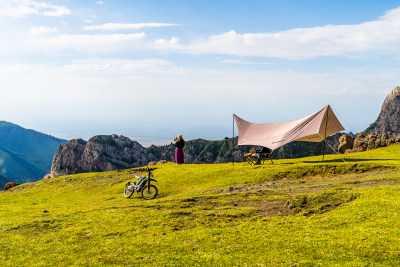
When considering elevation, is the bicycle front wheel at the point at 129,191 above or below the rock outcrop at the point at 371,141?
below

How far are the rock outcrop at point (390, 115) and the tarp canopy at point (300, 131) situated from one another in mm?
163543

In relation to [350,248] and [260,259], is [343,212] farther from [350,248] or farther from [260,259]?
[260,259]

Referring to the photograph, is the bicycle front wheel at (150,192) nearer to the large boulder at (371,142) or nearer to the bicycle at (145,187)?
the bicycle at (145,187)

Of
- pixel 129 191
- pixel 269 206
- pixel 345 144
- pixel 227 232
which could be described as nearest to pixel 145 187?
pixel 129 191

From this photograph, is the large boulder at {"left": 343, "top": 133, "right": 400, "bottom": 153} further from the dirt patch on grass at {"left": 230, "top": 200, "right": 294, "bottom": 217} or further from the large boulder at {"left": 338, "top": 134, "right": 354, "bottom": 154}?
the dirt patch on grass at {"left": 230, "top": 200, "right": 294, "bottom": 217}

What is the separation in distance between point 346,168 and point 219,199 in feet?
50.8

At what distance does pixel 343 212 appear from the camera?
47.4 ft

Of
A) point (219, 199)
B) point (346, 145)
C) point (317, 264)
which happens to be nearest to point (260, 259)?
point (317, 264)

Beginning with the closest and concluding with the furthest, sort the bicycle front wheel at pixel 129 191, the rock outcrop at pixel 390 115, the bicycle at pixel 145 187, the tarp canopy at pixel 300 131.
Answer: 1. the bicycle at pixel 145 187
2. the bicycle front wheel at pixel 129 191
3. the tarp canopy at pixel 300 131
4. the rock outcrop at pixel 390 115

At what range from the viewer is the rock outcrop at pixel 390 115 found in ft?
582

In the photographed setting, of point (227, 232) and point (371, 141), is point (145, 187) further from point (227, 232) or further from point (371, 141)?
point (371, 141)

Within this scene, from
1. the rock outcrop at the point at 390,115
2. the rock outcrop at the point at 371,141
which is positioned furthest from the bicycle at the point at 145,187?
the rock outcrop at the point at 390,115

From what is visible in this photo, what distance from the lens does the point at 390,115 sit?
594 ft

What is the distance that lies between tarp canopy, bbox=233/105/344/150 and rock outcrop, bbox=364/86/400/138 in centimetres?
16354
